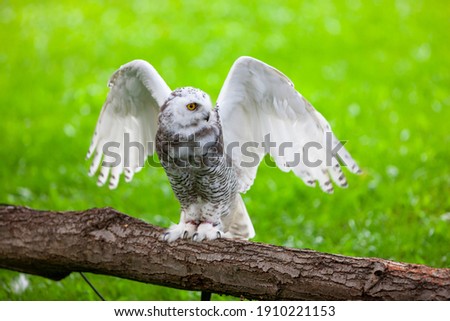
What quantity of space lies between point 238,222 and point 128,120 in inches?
37.0

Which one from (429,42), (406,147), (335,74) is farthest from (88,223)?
(429,42)

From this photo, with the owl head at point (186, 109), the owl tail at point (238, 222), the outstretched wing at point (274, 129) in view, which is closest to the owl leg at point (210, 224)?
the owl tail at point (238, 222)

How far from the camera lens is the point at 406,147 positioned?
5.96 meters

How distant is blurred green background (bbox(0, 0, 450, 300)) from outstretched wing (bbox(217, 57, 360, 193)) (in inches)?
40.6

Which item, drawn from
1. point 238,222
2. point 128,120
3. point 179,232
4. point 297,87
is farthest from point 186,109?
point 297,87

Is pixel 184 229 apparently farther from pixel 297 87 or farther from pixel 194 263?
pixel 297 87

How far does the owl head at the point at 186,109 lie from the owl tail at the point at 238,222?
2.79ft

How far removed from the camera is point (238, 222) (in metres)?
3.83

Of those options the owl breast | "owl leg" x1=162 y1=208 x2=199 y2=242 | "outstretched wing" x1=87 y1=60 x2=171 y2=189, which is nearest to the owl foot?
"owl leg" x1=162 y1=208 x2=199 y2=242

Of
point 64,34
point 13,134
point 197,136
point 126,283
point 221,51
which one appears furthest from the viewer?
point 64,34

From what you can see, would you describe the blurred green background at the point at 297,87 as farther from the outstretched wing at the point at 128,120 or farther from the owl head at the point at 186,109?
the owl head at the point at 186,109

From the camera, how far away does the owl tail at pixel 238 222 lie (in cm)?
376

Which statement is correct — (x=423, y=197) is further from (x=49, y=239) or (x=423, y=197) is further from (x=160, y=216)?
(x=49, y=239)

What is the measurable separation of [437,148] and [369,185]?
97 cm
